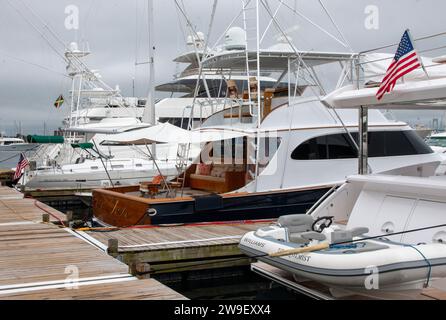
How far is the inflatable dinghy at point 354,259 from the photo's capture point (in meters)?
5.83

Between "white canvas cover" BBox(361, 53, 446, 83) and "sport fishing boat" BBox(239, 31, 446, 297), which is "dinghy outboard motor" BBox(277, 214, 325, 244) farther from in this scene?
"white canvas cover" BBox(361, 53, 446, 83)

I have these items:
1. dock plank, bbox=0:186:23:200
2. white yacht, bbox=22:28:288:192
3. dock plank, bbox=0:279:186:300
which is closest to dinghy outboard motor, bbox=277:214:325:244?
dock plank, bbox=0:279:186:300

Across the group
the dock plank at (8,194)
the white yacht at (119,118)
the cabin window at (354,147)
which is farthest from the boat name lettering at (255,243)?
the dock plank at (8,194)

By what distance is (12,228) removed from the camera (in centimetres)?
1102

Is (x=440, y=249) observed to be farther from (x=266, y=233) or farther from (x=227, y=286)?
(x=227, y=286)

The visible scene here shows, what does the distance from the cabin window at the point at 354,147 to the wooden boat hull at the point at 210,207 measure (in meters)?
0.85

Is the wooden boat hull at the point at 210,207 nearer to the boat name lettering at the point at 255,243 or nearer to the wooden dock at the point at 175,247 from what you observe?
the wooden dock at the point at 175,247

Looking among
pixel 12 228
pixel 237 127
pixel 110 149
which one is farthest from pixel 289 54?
pixel 110 149

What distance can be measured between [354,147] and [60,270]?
737 centimetres

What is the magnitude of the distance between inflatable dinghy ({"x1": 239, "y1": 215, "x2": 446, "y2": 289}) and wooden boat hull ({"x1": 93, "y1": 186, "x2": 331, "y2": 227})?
4255 mm

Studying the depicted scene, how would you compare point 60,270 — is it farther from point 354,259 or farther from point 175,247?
point 354,259
